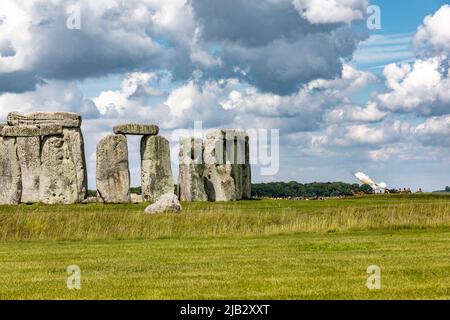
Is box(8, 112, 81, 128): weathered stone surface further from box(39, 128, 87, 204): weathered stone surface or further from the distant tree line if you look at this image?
the distant tree line

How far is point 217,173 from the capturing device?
5225 centimetres

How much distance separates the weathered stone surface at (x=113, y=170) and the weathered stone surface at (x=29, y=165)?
340cm

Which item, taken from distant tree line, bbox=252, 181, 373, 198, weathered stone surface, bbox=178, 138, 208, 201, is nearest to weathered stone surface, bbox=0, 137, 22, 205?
weathered stone surface, bbox=178, 138, 208, 201

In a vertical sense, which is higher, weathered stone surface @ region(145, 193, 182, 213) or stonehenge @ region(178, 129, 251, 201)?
stonehenge @ region(178, 129, 251, 201)

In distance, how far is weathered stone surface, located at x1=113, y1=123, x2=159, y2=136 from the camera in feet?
164

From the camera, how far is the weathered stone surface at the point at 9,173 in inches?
1865

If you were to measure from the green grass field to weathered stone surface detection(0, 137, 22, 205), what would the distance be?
60.1 ft

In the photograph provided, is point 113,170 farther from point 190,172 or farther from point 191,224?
point 191,224

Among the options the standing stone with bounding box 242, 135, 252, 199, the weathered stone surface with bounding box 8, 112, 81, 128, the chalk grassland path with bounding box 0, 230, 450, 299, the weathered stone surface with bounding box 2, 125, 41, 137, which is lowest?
the chalk grassland path with bounding box 0, 230, 450, 299

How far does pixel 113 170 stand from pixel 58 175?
128 inches

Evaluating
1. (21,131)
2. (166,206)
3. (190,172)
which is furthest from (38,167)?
(166,206)

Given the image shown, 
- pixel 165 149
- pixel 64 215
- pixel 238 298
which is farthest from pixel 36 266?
pixel 165 149

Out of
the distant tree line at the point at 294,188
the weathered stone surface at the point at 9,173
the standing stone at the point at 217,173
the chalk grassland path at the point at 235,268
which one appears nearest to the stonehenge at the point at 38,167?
the weathered stone surface at the point at 9,173
